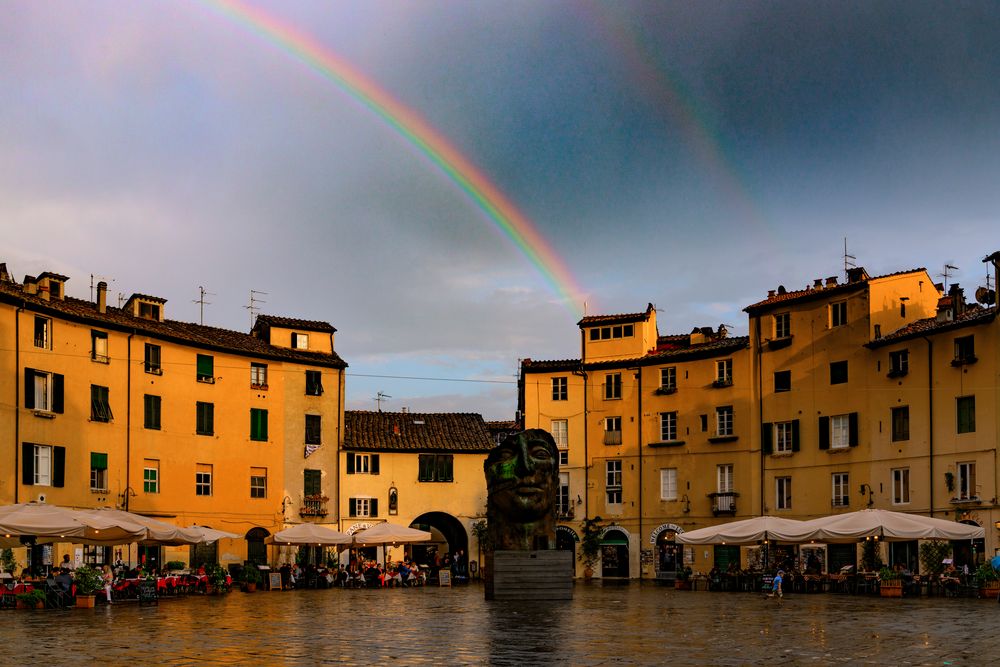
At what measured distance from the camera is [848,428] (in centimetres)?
6159

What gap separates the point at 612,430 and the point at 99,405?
30.4m

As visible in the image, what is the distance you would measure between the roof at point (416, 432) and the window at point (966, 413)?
29701 mm

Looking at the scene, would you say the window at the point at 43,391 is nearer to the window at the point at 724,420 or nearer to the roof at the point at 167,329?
the roof at the point at 167,329

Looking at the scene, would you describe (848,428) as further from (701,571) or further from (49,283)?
(49,283)

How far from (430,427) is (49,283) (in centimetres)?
A: 2693

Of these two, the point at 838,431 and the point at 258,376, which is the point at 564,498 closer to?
the point at 838,431

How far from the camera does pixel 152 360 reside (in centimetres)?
6075

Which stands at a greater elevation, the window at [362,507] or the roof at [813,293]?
the roof at [813,293]

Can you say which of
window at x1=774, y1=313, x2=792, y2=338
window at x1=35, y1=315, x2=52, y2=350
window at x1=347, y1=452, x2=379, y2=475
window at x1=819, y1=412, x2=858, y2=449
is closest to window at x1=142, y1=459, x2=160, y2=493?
window at x1=35, y1=315, x2=52, y2=350

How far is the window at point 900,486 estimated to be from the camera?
57188 millimetres

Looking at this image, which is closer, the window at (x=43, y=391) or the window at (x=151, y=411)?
the window at (x=43, y=391)

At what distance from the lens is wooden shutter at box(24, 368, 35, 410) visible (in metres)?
51.5

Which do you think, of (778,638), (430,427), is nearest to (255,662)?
(778,638)

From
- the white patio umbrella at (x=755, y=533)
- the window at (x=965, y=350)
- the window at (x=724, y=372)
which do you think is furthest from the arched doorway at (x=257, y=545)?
the window at (x=965, y=350)
